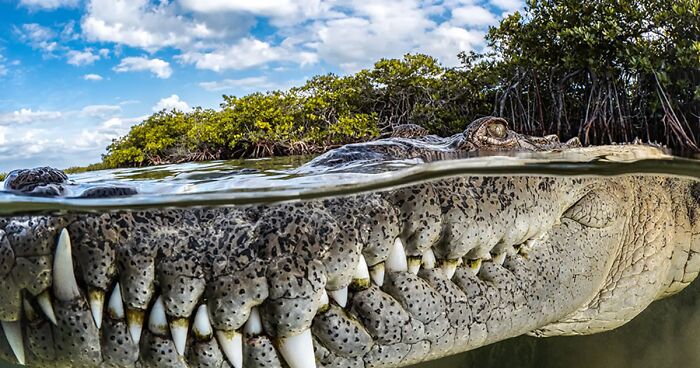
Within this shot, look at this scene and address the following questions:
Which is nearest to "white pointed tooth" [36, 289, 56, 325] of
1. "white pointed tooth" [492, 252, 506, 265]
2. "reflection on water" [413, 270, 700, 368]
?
"white pointed tooth" [492, 252, 506, 265]

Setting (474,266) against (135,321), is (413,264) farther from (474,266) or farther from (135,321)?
(135,321)

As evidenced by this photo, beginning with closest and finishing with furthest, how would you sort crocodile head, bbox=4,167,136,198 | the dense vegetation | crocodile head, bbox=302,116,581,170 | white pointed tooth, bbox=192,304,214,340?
white pointed tooth, bbox=192,304,214,340 → crocodile head, bbox=4,167,136,198 → crocodile head, bbox=302,116,581,170 → the dense vegetation

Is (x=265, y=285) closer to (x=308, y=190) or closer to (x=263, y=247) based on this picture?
(x=263, y=247)

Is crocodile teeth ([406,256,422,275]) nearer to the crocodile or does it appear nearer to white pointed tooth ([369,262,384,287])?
the crocodile

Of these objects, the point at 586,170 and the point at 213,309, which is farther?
the point at 586,170

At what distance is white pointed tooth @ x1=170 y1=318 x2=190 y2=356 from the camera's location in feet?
6.08

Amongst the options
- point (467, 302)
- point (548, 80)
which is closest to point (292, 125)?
point (548, 80)

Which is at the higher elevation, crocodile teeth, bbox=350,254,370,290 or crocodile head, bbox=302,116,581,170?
crocodile head, bbox=302,116,581,170

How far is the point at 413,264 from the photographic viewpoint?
7.14 ft

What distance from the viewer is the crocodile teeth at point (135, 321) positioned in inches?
73.7

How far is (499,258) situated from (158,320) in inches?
57.7

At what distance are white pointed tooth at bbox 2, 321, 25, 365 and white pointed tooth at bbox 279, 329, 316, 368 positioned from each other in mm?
945

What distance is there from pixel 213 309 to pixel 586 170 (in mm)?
2967

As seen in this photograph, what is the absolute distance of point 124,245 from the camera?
190 centimetres
